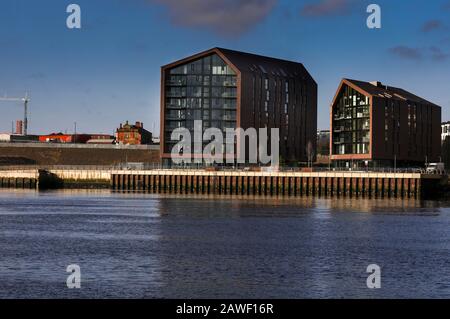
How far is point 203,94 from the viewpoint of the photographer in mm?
181875

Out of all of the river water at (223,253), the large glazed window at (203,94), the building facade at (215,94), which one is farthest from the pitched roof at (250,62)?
the river water at (223,253)

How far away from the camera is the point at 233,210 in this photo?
97688 millimetres

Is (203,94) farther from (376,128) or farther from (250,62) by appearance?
(376,128)

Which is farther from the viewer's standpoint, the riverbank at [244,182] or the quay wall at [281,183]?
the riverbank at [244,182]

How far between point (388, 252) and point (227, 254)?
11.6m

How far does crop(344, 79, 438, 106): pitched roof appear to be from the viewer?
566 ft

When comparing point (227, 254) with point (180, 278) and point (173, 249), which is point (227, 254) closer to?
point (173, 249)

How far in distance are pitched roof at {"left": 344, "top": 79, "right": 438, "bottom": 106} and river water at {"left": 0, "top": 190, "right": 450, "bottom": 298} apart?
268 feet

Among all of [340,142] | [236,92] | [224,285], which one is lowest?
[224,285]

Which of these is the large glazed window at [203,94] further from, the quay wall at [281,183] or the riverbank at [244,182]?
the quay wall at [281,183]

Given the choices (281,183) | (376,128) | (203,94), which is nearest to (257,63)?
(203,94)

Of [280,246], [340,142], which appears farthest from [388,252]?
[340,142]

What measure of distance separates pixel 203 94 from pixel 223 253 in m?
129

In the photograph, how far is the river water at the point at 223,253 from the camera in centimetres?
4147
